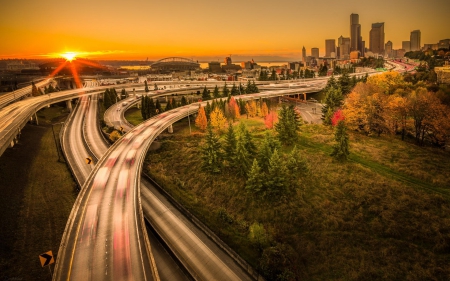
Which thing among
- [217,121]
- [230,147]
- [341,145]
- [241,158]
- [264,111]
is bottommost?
[241,158]

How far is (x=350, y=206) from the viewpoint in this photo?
108ft

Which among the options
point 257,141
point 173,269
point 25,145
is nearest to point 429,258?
point 173,269

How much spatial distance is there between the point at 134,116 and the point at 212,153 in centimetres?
5050

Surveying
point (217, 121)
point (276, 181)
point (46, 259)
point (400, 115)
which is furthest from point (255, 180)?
point (400, 115)

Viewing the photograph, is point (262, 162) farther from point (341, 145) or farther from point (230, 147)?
point (341, 145)

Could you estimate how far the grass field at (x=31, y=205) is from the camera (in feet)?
83.7

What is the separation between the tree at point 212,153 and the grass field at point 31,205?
21.2 m

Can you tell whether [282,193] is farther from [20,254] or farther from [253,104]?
[253,104]

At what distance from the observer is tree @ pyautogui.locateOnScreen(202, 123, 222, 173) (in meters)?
44.4

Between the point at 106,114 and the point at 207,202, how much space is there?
5886 cm

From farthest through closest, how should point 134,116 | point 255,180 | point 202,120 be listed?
point 134,116, point 202,120, point 255,180

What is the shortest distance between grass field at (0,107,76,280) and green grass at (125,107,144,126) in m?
25.3

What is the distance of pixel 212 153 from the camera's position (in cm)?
4484

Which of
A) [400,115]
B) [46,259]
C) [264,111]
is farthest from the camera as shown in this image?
[264,111]
